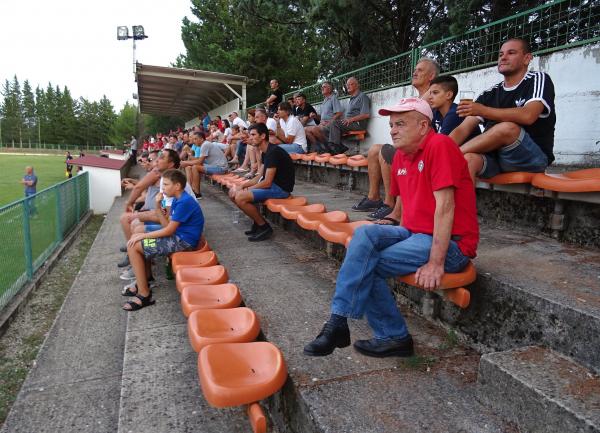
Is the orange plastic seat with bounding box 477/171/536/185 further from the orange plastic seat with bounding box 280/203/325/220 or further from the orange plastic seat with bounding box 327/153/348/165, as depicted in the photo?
the orange plastic seat with bounding box 327/153/348/165

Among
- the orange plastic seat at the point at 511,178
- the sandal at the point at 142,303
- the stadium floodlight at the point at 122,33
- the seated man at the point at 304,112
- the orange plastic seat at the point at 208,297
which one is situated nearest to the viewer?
the orange plastic seat at the point at 208,297

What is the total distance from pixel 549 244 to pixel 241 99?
1651cm

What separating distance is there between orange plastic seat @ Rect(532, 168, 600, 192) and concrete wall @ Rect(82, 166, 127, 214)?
11415 mm

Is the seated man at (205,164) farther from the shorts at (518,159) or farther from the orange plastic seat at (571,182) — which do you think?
the orange plastic seat at (571,182)

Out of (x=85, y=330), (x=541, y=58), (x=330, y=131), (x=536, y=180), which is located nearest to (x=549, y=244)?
(x=536, y=180)

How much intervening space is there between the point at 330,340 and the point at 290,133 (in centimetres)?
605

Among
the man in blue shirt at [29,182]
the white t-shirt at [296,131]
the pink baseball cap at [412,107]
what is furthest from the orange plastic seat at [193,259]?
the man in blue shirt at [29,182]

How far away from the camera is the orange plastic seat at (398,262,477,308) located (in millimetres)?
2029

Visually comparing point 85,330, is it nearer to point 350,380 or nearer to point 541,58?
point 350,380

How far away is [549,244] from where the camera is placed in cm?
299

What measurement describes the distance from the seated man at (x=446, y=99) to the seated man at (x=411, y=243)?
1535 mm

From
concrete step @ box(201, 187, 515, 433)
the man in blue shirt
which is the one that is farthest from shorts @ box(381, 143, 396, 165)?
the man in blue shirt

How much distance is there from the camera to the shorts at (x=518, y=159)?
298 centimetres

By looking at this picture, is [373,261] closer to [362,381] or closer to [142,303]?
[362,381]
